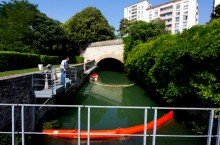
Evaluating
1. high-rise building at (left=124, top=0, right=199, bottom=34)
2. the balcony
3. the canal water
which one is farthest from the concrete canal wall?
the balcony

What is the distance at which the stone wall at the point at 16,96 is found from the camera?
808 cm

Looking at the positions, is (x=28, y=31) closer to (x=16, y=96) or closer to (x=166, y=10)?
(x=16, y=96)

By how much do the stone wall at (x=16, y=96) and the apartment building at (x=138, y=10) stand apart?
308 ft

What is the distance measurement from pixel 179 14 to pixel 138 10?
121ft

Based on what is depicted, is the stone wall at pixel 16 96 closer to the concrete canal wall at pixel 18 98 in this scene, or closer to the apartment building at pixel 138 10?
the concrete canal wall at pixel 18 98

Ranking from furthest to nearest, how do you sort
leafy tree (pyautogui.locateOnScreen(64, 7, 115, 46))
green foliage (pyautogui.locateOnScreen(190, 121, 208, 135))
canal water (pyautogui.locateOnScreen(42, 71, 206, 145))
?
leafy tree (pyautogui.locateOnScreen(64, 7, 115, 46)), green foliage (pyautogui.locateOnScreen(190, 121, 208, 135)), canal water (pyautogui.locateOnScreen(42, 71, 206, 145))

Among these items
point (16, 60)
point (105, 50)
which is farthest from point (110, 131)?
point (105, 50)

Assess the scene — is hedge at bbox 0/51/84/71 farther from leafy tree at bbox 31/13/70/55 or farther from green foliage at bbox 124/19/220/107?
green foliage at bbox 124/19/220/107

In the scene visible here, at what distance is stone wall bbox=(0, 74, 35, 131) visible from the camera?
808 centimetres

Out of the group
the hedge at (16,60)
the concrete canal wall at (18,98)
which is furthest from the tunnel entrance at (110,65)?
the concrete canal wall at (18,98)

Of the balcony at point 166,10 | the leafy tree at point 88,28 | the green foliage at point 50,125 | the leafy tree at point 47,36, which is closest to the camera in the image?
the green foliage at point 50,125

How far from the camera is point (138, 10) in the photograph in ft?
367

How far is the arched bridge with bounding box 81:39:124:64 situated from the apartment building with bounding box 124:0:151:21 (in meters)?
56.6

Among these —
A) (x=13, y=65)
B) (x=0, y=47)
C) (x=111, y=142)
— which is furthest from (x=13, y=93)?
(x=0, y=47)
